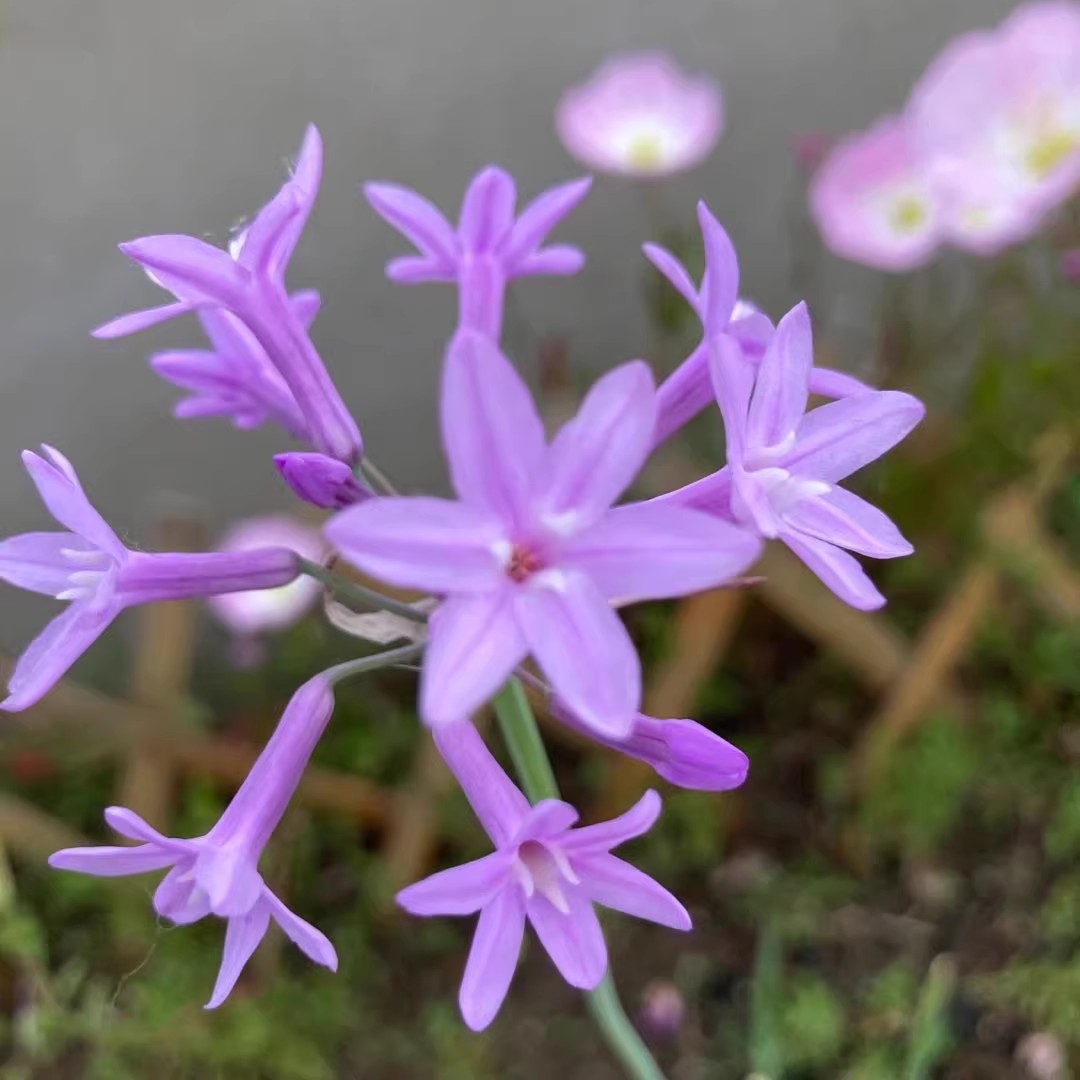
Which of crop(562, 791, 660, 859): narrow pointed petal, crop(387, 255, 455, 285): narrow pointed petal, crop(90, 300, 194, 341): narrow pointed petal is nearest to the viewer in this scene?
crop(562, 791, 660, 859): narrow pointed petal

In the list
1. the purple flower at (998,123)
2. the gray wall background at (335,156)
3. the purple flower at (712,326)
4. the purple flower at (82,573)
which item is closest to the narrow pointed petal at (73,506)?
the purple flower at (82,573)

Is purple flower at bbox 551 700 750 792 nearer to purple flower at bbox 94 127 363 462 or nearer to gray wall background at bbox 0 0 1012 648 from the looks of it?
purple flower at bbox 94 127 363 462

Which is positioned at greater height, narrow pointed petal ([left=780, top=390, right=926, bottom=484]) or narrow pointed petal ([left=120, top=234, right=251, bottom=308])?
narrow pointed petal ([left=120, top=234, right=251, bottom=308])

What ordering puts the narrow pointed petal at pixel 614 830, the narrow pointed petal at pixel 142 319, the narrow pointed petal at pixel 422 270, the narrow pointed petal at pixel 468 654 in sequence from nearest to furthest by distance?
1. the narrow pointed petal at pixel 468 654
2. the narrow pointed petal at pixel 614 830
3. the narrow pointed petal at pixel 142 319
4. the narrow pointed petal at pixel 422 270

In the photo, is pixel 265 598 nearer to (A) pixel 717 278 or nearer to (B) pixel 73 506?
(B) pixel 73 506

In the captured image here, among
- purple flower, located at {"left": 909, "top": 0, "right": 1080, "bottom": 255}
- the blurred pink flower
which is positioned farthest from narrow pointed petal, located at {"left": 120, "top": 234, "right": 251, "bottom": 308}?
purple flower, located at {"left": 909, "top": 0, "right": 1080, "bottom": 255}

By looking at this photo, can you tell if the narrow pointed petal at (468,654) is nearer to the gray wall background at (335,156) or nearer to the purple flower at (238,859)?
the purple flower at (238,859)
